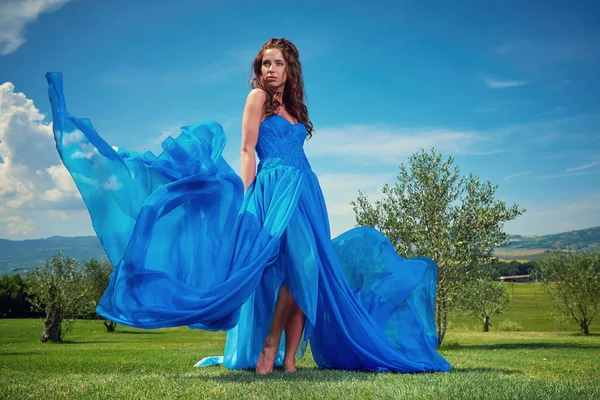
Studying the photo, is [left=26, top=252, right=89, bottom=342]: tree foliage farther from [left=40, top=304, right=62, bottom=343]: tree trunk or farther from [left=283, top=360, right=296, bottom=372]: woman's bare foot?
[left=283, top=360, right=296, bottom=372]: woman's bare foot

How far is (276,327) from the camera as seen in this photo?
6051mm

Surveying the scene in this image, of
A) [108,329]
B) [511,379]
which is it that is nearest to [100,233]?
[511,379]

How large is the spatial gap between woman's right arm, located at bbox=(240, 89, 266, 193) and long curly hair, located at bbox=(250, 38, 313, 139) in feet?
0.63

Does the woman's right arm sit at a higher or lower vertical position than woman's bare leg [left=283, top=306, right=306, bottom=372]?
higher

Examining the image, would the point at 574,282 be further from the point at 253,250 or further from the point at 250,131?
the point at 253,250

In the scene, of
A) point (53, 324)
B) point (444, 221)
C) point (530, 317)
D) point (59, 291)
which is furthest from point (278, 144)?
point (530, 317)

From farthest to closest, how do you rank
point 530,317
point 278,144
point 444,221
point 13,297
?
point 530,317 < point 13,297 < point 444,221 < point 278,144

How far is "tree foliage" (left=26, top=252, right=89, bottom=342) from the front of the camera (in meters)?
34.1

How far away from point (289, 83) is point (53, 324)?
3266 centimetres

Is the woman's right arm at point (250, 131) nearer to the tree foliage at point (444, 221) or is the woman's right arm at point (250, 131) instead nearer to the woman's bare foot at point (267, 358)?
the woman's bare foot at point (267, 358)

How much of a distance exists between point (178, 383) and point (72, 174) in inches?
84.6

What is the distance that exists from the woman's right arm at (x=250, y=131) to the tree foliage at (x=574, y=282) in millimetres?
36520

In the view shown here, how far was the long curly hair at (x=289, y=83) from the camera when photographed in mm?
6410

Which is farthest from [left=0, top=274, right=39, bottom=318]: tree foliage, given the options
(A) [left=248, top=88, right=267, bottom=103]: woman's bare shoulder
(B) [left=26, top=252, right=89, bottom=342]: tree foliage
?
(A) [left=248, top=88, right=267, bottom=103]: woman's bare shoulder
